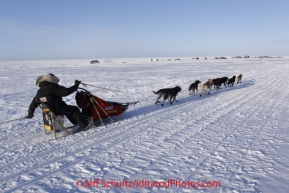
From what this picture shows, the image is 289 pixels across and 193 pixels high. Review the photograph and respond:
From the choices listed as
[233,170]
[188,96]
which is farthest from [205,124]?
[188,96]

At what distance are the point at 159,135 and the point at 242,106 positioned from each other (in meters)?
3.47

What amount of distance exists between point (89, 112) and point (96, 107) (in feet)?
0.61

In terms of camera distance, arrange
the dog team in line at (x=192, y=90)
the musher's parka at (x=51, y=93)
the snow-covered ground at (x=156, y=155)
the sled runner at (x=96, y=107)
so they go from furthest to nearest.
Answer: the dog team in line at (x=192, y=90) → the sled runner at (x=96, y=107) → the musher's parka at (x=51, y=93) → the snow-covered ground at (x=156, y=155)

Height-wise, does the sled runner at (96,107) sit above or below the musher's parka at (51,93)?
below

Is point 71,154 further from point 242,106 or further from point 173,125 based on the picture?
point 242,106

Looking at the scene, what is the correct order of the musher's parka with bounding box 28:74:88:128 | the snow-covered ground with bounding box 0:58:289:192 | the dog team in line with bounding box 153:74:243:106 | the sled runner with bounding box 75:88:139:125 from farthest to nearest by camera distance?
the dog team in line with bounding box 153:74:243:106 → the sled runner with bounding box 75:88:139:125 → the musher's parka with bounding box 28:74:88:128 → the snow-covered ground with bounding box 0:58:289:192

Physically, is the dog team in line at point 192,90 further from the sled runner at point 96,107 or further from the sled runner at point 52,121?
the sled runner at point 52,121

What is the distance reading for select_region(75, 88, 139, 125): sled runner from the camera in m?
4.88

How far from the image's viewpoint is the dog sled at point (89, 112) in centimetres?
430

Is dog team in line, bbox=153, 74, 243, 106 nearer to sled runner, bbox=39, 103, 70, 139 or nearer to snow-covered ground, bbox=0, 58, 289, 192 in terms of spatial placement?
snow-covered ground, bbox=0, 58, 289, 192

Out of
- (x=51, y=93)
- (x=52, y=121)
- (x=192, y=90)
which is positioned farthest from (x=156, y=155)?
(x=192, y=90)

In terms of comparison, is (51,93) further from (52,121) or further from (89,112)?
(89,112)

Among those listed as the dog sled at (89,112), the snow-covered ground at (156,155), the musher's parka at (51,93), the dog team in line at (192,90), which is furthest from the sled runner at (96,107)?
the dog team in line at (192,90)

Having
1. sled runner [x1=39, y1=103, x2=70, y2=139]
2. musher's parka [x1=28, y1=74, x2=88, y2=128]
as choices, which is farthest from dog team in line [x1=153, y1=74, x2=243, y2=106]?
sled runner [x1=39, y1=103, x2=70, y2=139]
